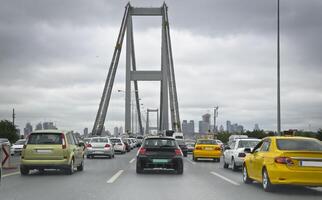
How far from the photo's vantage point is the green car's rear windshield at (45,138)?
20.2m

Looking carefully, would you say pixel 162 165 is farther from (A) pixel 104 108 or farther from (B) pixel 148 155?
(A) pixel 104 108

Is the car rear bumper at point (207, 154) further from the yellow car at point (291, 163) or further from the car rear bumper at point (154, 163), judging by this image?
the yellow car at point (291, 163)

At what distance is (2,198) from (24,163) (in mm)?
7643

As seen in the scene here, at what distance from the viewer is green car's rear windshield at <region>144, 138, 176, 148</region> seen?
21.6 meters

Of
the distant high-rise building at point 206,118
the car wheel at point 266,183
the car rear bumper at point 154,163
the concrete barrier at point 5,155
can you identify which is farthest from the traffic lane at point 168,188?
the distant high-rise building at point 206,118

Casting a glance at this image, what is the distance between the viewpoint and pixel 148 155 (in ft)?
69.8

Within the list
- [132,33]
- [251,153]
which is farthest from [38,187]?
[132,33]

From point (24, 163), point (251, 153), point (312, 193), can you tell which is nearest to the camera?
point (312, 193)

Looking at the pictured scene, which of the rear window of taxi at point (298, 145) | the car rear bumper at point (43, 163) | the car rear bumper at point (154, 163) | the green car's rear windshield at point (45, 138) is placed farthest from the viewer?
the car rear bumper at point (154, 163)

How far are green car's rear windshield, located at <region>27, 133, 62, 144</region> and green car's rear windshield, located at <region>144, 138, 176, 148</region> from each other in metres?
Result: 3.44

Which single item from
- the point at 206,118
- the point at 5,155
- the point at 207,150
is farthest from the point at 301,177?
the point at 206,118

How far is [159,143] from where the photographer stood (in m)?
21.7

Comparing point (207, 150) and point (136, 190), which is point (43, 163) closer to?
point (136, 190)

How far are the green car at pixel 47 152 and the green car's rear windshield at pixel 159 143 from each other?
2981 millimetres
